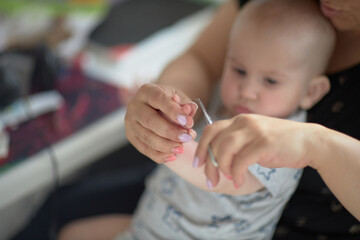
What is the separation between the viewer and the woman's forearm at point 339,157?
0.50 meters

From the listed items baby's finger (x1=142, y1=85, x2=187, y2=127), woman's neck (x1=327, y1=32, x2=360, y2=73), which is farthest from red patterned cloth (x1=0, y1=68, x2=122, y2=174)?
woman's neck (x1=327, y1=32, x2=360, y2=73)

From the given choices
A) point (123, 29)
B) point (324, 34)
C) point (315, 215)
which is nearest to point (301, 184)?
point (315, 215)

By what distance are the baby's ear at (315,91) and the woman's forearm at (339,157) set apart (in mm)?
251

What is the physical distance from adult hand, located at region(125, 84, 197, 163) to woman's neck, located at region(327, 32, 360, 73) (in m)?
0.35

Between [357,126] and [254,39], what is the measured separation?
0.76 feet

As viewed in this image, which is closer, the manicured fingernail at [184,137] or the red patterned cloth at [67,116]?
the manicured fingernail at [184,137]

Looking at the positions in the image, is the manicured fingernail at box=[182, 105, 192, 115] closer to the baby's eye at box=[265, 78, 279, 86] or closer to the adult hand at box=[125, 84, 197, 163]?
the adult hand at box=[125, 84, 197, 163]

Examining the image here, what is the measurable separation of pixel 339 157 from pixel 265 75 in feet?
0.82

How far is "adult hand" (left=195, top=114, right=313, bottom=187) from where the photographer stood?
466 mm

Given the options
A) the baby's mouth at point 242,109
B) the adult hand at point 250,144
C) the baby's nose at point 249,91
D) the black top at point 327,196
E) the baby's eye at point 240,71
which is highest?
the adult hand at point 250,144

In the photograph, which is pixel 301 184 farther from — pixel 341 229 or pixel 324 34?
pixel 324 34

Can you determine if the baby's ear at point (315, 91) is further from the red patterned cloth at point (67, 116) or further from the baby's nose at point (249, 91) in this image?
the red patterned cloth at point (67, 116)

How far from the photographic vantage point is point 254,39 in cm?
72

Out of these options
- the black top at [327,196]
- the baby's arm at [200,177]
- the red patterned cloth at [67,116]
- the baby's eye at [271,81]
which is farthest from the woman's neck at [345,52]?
the red patterned cloth at [67,116]
